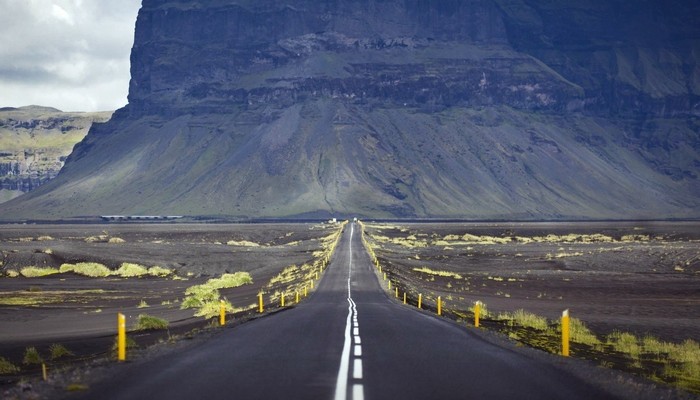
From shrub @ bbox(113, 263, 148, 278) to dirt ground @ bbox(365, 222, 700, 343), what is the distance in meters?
16.1

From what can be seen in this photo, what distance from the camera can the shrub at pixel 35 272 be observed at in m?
55.7

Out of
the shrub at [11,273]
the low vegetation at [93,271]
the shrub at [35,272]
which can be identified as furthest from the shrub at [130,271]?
the shrub at [11,273]

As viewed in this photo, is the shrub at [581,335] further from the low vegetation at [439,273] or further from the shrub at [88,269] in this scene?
the shrub at [88,269]

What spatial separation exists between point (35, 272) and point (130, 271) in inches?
235

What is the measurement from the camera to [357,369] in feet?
47.9

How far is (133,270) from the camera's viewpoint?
59.5 metres

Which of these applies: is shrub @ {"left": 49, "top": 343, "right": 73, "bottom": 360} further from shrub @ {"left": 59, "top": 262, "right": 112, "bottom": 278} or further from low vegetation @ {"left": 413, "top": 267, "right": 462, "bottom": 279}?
low vegetation @ {"left": 413, "top": 267, "right": 462, "bottom": 279}

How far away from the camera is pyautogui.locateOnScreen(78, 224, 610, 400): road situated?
12.5 meters

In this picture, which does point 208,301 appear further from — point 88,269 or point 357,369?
point 357,369

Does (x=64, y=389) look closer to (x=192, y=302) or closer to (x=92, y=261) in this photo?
(x=192, y=302)

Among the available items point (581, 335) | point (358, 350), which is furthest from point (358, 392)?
point (581, 335)

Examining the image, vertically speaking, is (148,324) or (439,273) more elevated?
(148,324)

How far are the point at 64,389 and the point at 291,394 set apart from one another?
128 inches

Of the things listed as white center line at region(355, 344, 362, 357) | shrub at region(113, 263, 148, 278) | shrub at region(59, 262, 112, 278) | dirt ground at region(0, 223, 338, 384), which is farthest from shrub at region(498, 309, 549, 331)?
shrub at region(59, 262, 112, 278)
